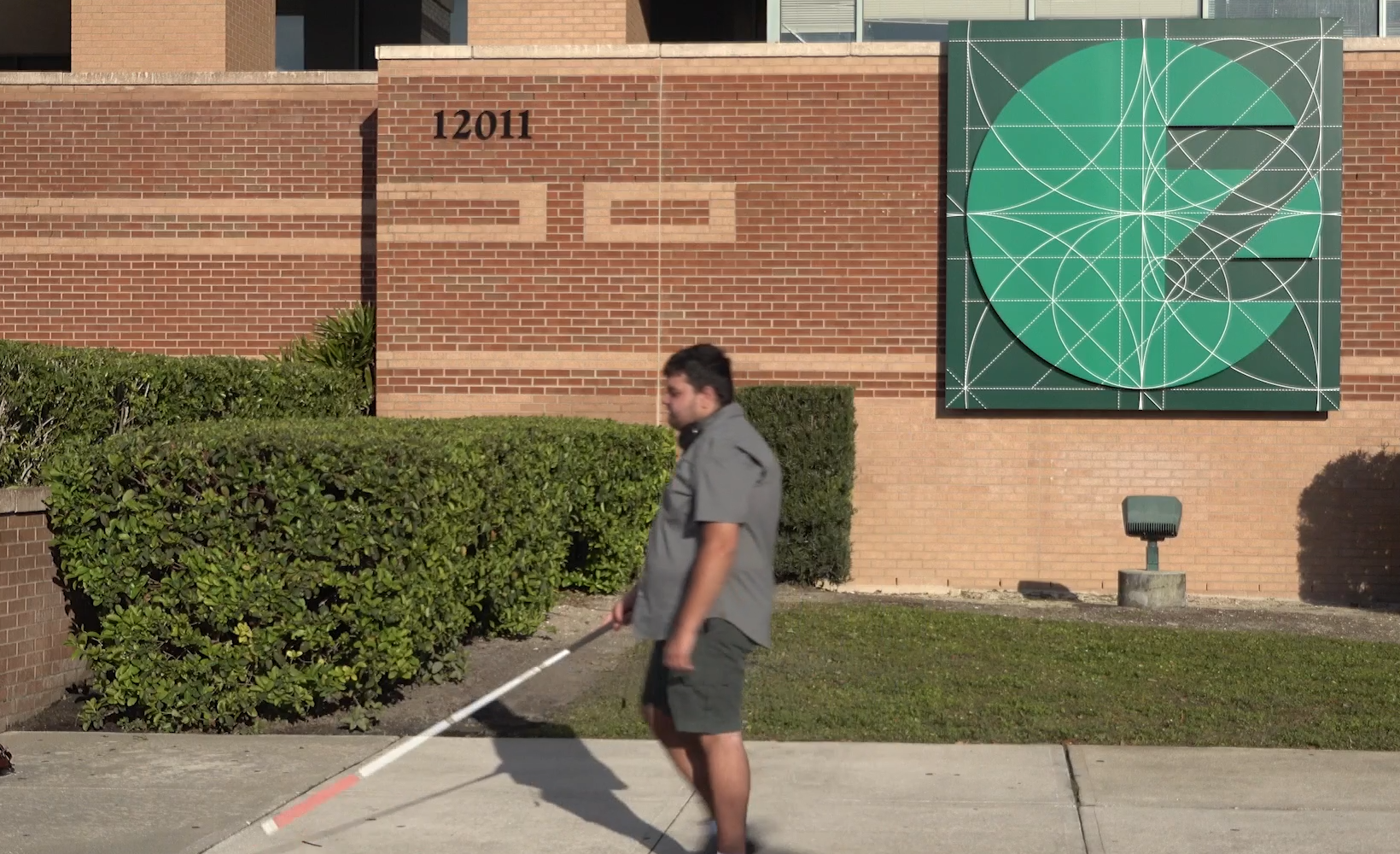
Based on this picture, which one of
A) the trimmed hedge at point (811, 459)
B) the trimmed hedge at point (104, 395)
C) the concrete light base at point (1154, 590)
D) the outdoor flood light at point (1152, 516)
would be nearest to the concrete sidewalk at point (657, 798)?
the trimmed hedge at point (104, 395)

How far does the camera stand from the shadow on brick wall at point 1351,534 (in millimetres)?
15375

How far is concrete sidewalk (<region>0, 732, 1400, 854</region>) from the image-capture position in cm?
625

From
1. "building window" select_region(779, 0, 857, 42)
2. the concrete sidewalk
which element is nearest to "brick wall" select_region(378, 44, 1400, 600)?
"building window" select_region(779, 0, 857, 42)

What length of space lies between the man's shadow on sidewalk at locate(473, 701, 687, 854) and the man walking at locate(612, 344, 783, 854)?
860 mm

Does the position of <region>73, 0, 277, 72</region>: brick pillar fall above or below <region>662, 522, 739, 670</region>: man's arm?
above

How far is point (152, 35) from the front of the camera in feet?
59.3

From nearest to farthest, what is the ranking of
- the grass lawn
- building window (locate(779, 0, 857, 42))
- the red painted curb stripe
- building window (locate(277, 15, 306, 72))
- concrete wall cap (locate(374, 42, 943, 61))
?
the red painted curb stripe, the grass lawn, concrete wall cap (locate(374, 42, 943, 61)), building window (locate(779, 0, 857, 42)), building window (locate(277, 15, 306, 72))

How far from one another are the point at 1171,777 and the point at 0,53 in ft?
66.5

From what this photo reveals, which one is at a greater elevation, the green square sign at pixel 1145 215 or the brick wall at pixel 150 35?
the brick wall at pixel 150 35

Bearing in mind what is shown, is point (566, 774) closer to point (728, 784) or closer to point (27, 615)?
point (728, 784)

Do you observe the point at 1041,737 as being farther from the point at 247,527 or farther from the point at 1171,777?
the point at 247,527

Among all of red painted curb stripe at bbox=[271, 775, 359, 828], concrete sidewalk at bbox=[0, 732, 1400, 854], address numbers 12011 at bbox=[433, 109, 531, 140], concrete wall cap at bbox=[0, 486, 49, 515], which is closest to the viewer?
concrete sidewalk at bbox=[0, 732, 1400, 854]

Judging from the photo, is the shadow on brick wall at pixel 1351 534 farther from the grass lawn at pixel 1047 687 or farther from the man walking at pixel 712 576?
the man walking at pixel 712 576

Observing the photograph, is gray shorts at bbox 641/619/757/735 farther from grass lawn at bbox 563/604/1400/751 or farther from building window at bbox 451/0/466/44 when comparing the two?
building window at bbox 451/0/466/44
